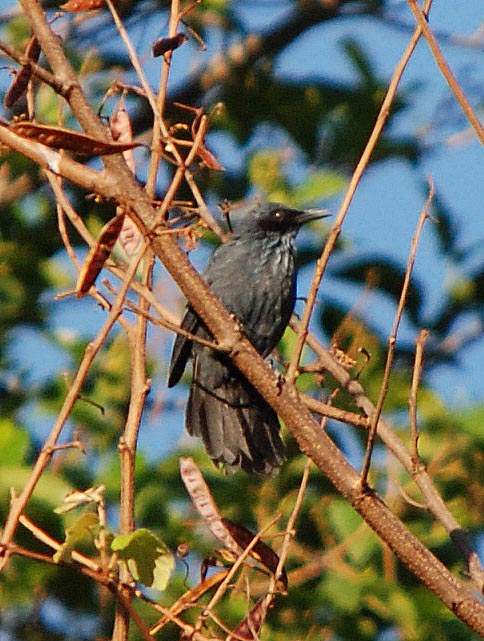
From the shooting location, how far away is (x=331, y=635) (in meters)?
4.66

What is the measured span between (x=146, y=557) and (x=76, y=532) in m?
0.13

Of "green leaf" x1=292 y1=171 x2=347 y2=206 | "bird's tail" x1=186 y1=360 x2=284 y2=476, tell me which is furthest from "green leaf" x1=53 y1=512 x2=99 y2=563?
"green leaf" x1=292 y1=171 x2=347 y2=206

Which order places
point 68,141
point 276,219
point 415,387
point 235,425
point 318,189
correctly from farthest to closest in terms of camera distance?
1. point 318,189
2. point 276,219
3. point 235,425
4. point 415,387
5. point 68,141

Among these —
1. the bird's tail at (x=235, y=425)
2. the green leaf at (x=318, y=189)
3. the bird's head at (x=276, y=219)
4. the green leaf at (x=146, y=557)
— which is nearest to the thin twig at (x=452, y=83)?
the green leaf at (x=146, y=557)

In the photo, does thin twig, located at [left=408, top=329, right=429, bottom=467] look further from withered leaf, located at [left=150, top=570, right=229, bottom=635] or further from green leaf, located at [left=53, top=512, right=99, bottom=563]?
green leaf, located at [left=53, top=512, right=99, bottom=563]

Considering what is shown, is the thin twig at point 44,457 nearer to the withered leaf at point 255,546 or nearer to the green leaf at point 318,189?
the withered leaf at point 255,546

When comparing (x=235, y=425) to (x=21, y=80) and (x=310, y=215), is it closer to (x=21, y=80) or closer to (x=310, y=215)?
(x=310, y=215)

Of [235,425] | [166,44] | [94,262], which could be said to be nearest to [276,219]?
[235,425]

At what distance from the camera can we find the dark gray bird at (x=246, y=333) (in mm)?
4422

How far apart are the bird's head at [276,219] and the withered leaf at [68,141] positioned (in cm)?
278

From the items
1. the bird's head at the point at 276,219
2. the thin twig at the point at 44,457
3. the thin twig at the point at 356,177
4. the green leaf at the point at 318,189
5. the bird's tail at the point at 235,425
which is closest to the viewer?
the thin twig at the point at 44,457

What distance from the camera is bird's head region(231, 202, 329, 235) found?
17.4ft

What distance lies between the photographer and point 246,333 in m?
4.92

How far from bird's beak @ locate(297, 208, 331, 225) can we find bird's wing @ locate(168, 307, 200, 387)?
33.8 inches
